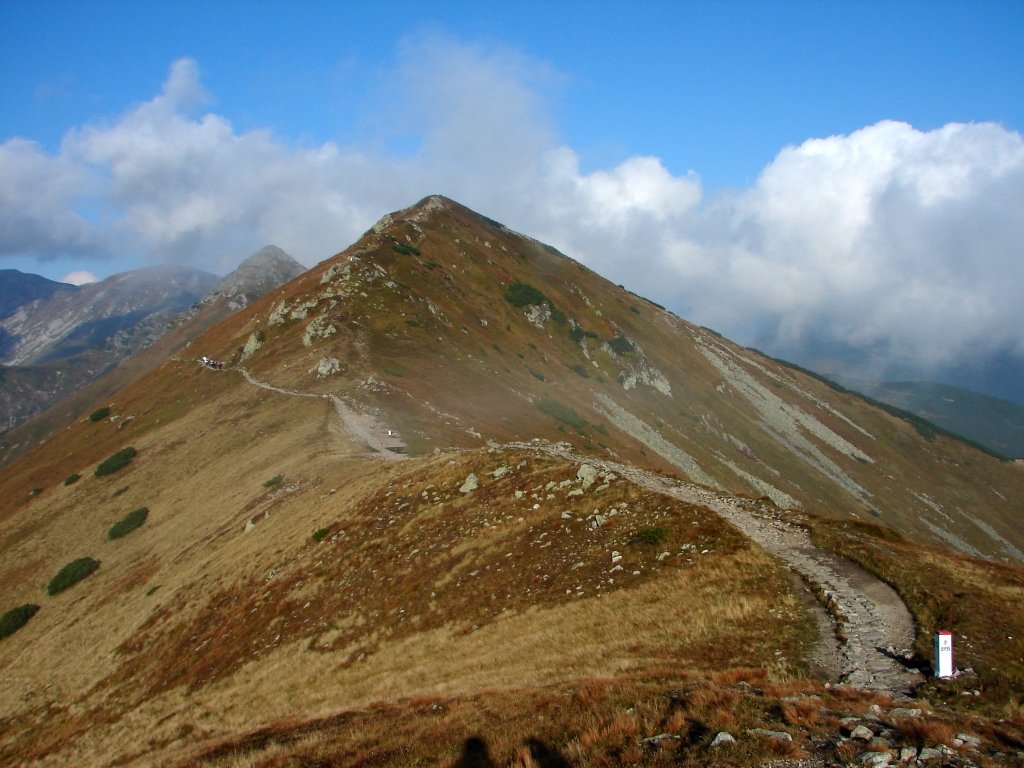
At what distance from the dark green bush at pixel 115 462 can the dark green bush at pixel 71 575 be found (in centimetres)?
1762

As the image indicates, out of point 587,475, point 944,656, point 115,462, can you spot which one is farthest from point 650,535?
point 115,462

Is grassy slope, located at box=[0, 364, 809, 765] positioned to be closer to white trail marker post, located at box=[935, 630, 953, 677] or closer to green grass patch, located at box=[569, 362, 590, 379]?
white trail marker post, located at box=[935, 630, 953, 677]

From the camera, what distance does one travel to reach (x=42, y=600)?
48875mm

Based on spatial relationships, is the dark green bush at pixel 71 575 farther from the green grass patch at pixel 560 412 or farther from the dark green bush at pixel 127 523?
the green grass patch at pixel 560 412

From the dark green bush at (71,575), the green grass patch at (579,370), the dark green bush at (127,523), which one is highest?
the green grass patch at (579,370)

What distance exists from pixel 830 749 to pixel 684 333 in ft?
584

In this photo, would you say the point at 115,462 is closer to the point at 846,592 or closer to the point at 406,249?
the point at 846,592

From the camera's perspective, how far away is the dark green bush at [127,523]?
54.9 metres

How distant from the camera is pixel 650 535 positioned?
27109 millimetres

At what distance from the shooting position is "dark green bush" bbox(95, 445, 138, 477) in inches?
2630

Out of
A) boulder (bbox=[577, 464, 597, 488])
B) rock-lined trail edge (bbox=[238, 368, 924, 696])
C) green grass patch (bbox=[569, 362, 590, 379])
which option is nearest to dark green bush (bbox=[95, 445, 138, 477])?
boulder (bbox=[577, 464, 597, 488])

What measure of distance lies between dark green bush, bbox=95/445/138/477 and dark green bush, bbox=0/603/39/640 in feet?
69.3

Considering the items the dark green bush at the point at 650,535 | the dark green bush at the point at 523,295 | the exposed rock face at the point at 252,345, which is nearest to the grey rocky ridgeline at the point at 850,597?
the dark green bush at the point at 650,535

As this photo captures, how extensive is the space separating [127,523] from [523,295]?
101m
